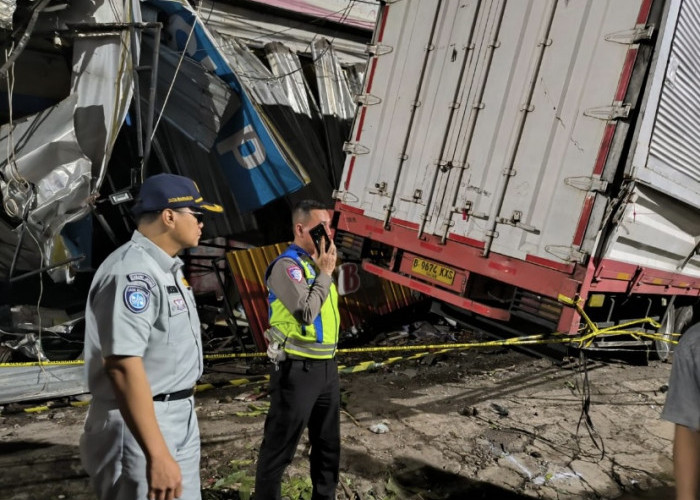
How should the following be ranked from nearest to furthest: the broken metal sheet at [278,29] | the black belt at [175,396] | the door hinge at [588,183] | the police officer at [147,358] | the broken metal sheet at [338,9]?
the police officer at [147,358], the black belt at [175,396], the door hinge at [588,183], the broken metal sheet at [278,29], the broken metal sheet at [338,9]

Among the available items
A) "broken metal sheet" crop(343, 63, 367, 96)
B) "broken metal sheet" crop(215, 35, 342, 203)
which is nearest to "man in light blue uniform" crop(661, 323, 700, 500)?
"broken metal sheet" crop(215, 35, 342, 203)

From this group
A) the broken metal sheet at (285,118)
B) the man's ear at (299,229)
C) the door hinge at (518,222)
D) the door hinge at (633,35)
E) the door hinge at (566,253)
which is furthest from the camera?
the broken metal sheet at (285,118)

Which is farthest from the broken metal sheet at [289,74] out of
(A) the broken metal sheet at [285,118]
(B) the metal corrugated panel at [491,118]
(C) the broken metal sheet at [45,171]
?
(C) the broken metal sheet at [45,171]

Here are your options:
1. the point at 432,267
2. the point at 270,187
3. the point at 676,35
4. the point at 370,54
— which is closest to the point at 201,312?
the point at 270,187

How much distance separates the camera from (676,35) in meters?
4.04

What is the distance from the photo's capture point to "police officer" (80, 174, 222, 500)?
1712mm

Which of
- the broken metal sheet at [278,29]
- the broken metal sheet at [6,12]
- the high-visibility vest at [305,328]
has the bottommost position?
the high-visibility vest at [305,328]

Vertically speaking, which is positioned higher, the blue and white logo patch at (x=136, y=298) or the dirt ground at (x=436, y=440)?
the blue and white logo patch at (x=136, y=298)

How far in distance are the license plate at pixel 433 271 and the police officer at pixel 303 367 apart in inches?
90.2

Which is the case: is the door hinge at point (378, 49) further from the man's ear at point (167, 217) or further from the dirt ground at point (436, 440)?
the man's ear at point (167, 217)

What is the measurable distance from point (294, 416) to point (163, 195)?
4.84 feet

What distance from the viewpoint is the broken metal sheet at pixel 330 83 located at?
8.48m

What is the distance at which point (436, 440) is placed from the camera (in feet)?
14.3

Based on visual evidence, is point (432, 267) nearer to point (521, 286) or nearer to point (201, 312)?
point (521, 286)
